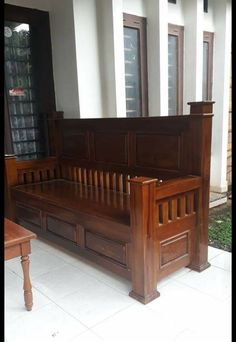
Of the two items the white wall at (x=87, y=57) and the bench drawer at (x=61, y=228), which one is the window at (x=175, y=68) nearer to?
the white wall at (x=87, y=57)

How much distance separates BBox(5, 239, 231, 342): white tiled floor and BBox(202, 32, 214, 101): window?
2.76 meters

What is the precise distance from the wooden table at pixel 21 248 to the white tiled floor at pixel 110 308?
0.12 meters

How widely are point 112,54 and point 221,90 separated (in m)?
1.99

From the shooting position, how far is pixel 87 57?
306 centimetres

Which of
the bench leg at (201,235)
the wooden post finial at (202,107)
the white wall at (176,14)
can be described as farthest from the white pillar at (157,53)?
the bench leg at (201,235)

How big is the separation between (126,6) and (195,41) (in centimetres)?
104

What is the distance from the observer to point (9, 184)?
9.80 feet

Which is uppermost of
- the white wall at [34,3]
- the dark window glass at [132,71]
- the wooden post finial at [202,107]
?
the white wall at [34,3]

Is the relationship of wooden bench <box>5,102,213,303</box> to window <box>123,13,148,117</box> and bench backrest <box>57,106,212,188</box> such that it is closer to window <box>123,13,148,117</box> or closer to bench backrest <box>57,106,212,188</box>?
bench backrest <box>57,106,212,188</box>

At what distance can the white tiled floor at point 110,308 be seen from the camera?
5.39ft

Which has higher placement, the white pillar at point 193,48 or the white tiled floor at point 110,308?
the white pillar at point 193,48

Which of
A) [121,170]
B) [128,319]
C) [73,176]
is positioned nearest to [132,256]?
[128,319]

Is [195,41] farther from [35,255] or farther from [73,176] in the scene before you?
[35,255]

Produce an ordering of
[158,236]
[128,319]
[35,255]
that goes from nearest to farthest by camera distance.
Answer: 1. [128,319]
2. [158,236]
3. [35,255]
